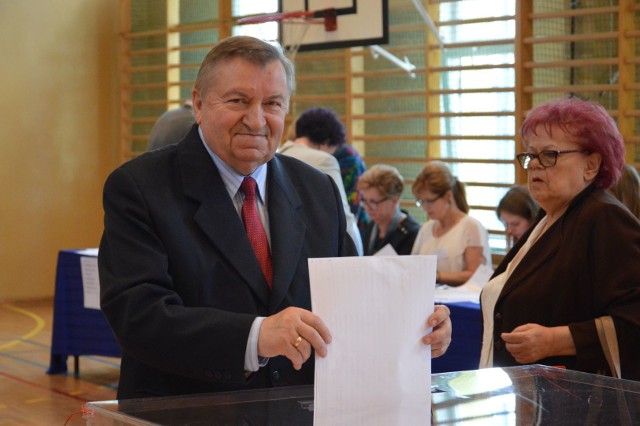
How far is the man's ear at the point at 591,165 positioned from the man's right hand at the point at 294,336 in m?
1.22

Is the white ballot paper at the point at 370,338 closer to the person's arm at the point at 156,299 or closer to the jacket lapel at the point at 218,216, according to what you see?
the person's arm at the point at 156,299

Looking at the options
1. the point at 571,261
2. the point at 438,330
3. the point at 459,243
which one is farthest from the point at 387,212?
A: the point at 438,330

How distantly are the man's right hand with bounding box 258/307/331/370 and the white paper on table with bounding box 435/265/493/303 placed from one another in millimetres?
2517

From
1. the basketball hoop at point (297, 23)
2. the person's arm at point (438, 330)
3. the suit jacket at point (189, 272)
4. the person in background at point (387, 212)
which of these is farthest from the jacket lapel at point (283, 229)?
the basketball hoop at point (297, 23)

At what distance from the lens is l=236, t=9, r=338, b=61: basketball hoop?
691 cm

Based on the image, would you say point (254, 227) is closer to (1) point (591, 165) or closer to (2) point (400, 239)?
(1) point (591, 165)

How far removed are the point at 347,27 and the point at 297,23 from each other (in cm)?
47

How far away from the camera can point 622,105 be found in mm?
5875

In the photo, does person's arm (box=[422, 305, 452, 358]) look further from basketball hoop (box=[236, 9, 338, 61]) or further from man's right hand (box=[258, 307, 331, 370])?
basketball hoop (box=[236, 9, 338, 61])

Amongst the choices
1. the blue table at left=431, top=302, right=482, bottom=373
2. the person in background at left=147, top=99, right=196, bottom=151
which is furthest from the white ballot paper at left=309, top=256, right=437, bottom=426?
the person in background at left=147, top=99, right=196, bottom=151

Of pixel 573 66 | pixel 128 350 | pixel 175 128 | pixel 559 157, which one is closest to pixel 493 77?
pixel 573 66

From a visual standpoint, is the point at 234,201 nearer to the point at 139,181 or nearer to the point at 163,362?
the point at 139,181

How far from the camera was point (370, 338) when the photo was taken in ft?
4.49

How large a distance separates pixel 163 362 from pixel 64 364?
14.9 feet
